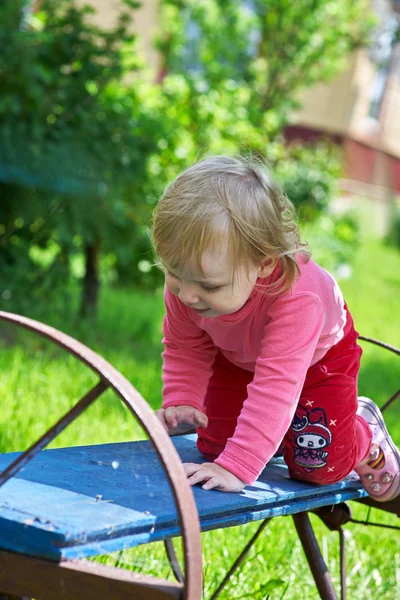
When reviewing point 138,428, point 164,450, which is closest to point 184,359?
point 164,450

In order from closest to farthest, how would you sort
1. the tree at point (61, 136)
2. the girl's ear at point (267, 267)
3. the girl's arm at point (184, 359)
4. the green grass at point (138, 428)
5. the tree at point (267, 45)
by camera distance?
1. the girl's ear at point (267, 267)
2. the girl's arm at point (184, 359)
3. the green grass at point (138, 428)
4. the tree at point (61, 136)
5. the tree at point (267, 45)

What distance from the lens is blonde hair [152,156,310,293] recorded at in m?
1.86

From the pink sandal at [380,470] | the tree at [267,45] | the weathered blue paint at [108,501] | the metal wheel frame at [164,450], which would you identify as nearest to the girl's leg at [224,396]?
the weathered blue paint at [108,501]

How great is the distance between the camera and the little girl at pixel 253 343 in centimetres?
188

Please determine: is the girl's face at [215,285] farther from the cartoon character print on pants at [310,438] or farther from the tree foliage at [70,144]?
the tree foliage at [70,144]

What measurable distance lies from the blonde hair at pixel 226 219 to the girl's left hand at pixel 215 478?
43 cm

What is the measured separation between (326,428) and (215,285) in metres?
0.50

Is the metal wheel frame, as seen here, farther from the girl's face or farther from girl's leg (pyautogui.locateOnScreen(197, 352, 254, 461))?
girl's leg (pyautogui.locateOnScreen(197, 352, 254, 461))

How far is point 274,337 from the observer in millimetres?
1993

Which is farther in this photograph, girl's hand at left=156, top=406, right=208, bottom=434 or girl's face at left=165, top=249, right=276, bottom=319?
girl's hand at left=156, top=406, right=208, bottom=434

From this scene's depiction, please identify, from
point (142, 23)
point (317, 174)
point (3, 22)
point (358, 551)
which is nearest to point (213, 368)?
point (358, 551)

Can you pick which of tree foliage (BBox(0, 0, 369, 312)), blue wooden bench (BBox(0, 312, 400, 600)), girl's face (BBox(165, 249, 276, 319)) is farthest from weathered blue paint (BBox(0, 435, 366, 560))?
tree foliage (BBox(0, 0, 369, 312))

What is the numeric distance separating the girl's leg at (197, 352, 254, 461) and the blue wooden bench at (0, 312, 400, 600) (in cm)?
45

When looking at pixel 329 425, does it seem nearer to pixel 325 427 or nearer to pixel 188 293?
pixel 325 427
